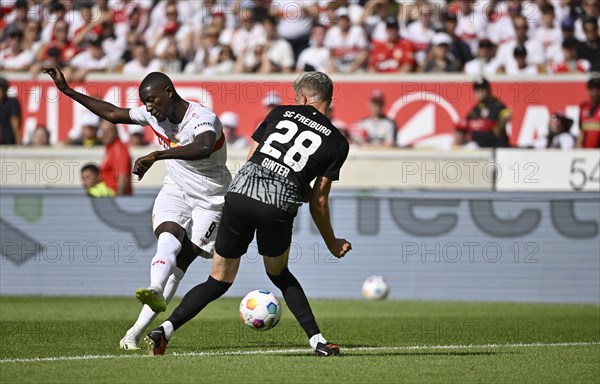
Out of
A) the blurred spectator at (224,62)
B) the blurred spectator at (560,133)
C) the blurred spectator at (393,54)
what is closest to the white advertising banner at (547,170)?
the blurred spectator at (560,133)

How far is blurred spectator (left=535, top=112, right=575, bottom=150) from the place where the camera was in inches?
714

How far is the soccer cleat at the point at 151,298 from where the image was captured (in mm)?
8488

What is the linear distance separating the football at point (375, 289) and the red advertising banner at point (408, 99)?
158 inches

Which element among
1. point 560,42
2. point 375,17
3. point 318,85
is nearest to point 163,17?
point 375,17

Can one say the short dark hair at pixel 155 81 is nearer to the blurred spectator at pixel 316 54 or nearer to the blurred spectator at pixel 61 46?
the blurred spectator at pixel 316 54

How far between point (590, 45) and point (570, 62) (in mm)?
490

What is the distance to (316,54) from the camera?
20609 mm

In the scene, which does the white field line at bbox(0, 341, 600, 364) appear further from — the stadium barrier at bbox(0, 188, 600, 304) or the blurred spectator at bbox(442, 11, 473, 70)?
the blurred spectator at bbox(442, 11, 473, 70)

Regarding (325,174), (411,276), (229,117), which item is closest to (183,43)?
(229,117)

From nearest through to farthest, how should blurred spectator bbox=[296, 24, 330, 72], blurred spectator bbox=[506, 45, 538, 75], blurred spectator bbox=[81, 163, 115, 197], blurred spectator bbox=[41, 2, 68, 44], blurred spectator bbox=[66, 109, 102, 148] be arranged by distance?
1. blurred spectator bbox=[81, 163, 115, 197]
2. blurred spectator bbox=[66, 109, 102, 148]
3. blurred spectator bbox=[506, 45, 538, 75]
4. blurred spectator bbox=[296, 24, 330, 72]
5. blurred spectator bbox=[41, 2, 68, 44]

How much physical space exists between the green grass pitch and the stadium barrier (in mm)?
818

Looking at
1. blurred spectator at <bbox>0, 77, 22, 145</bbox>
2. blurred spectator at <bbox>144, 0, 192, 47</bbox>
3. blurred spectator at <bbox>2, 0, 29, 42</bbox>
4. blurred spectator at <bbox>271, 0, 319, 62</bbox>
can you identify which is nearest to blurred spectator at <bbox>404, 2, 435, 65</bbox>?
blurred spectator at <bbox>271, 0, 319, 62</bbox>

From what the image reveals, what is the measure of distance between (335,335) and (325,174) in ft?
9.99

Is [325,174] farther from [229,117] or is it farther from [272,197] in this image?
[229,117]
